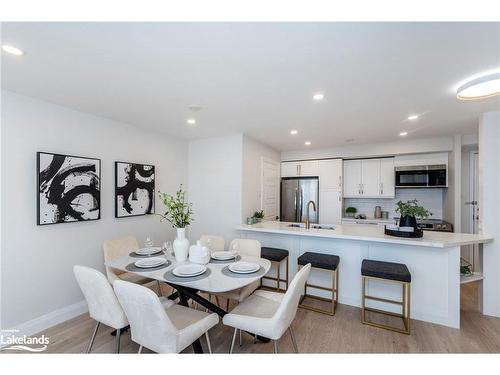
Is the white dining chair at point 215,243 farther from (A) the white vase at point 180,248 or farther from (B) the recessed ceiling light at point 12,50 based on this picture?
(B) the recessed ceiling light at point 12,50

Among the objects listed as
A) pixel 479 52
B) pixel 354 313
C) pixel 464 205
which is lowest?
pixel 354 313

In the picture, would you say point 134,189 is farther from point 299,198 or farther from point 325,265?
point 299,198

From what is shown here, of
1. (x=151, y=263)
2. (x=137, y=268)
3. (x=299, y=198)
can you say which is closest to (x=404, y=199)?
(x=299, y=198)

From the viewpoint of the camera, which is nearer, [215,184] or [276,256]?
[276,256]

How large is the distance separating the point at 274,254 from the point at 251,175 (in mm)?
1429

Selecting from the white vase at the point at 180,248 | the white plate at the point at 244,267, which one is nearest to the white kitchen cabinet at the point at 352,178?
the white plate at the point at 244,267

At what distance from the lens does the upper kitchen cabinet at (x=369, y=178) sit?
13.9 ft

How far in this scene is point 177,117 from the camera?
108 inches

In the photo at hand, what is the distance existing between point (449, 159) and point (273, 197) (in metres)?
3.12

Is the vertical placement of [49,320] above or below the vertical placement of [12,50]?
below

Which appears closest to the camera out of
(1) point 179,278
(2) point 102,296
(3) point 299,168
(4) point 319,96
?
(2) point 102,296

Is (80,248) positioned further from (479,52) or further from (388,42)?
(479,52)

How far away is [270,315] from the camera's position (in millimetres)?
1725

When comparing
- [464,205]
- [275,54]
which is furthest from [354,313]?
[464,205]
